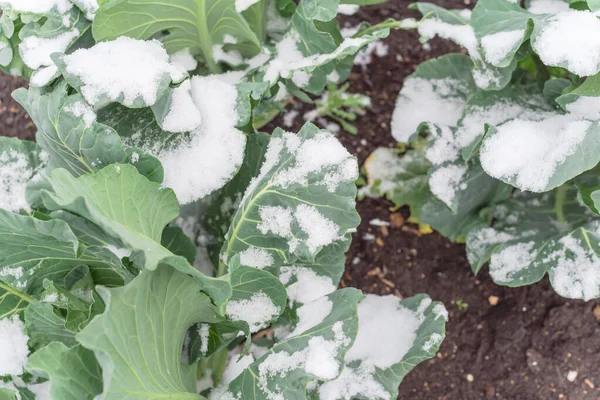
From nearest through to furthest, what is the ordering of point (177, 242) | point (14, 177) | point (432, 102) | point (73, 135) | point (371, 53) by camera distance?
point (73, 135) → point (177, 242) → point (14, 177) → point (432, 102) → point (371, 53)

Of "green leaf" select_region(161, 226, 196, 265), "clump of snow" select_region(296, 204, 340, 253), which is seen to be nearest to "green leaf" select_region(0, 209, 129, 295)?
"green leaf" select_region(161, 226, 196, 265)

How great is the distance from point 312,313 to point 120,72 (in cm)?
63

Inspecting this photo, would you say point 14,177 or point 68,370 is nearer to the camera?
point 68,370

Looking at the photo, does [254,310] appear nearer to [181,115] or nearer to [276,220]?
[276,220]

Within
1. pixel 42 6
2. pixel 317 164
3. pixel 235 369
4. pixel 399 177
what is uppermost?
pixel 42 6

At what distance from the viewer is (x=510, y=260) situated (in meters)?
1.69

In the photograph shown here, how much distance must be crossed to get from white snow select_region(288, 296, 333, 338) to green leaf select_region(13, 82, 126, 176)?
502mm

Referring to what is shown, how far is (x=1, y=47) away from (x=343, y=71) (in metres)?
0.84

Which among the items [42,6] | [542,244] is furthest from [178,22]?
[542,244]

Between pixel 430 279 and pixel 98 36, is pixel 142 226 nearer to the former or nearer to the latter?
pixel 98 36

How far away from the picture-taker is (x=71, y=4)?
147cm

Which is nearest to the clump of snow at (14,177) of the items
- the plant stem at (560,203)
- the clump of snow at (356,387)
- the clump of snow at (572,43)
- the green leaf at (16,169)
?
the green leaf at (16,169)

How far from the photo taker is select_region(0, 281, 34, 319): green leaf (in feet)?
4.50

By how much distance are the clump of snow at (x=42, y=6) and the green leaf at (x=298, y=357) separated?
→ 2.72 feet
